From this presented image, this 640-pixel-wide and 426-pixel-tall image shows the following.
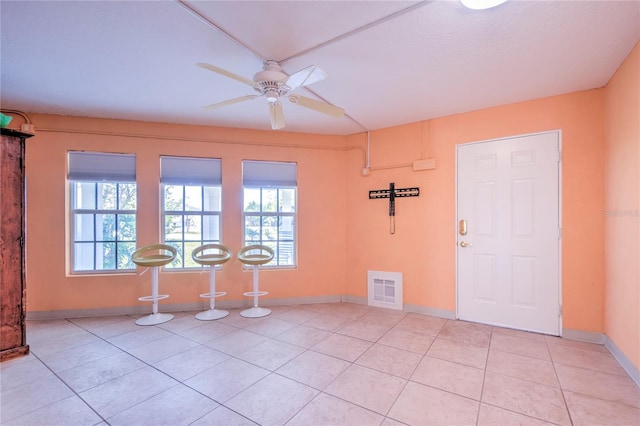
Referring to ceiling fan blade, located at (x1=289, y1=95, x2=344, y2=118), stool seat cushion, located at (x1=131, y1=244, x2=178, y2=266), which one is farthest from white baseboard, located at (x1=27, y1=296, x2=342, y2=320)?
ceiling fan blade, located at (x1=289, y1=95, x2=344, y2=118)

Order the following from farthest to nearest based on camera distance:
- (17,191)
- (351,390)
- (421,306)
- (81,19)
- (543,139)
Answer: (421,306) < (543,139) < (17,191) < (351,390) < (81,19)

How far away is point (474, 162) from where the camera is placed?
3525mm

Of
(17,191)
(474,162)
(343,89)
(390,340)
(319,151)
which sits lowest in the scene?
(390,340)

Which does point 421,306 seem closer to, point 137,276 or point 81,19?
point 137,276

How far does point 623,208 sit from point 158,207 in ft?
17.0

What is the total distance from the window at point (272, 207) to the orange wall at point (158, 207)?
0.12m

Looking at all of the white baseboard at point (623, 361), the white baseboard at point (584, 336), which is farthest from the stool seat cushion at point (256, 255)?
the white baseboard at point (623, 361)

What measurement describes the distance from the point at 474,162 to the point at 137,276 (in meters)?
4.80

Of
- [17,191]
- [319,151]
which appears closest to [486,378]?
[319,151]

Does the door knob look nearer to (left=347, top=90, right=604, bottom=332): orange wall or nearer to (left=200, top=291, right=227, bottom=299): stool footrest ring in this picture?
(left=347, top=90, right=604, bottom=332): orange wall

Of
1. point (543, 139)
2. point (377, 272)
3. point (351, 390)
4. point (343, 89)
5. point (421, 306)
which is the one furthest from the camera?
point (377, 272)

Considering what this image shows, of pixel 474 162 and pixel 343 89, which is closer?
pixel 343 89

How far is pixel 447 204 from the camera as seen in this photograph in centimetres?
371

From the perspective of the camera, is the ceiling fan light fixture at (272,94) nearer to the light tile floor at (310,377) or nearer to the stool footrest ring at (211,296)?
the light tile floor at (310,377)
